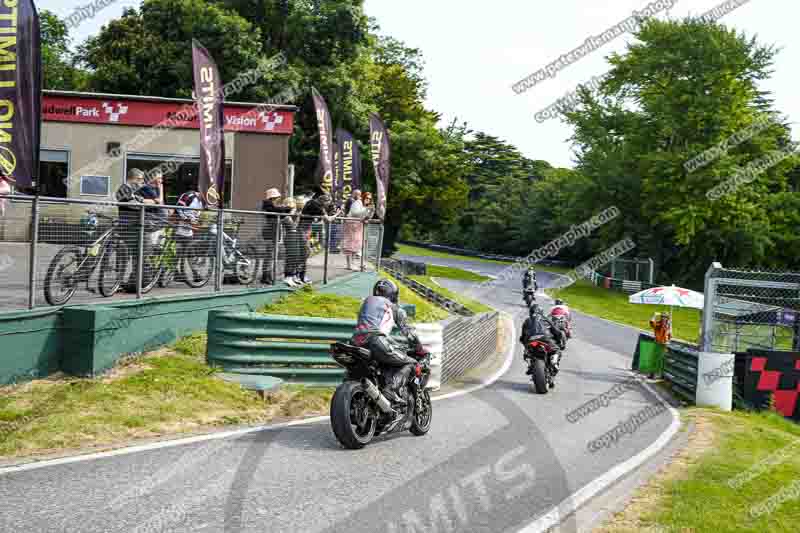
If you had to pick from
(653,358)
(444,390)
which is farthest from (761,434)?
(653,358)

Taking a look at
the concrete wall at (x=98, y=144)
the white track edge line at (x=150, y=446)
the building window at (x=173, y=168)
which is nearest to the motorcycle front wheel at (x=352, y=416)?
the white track edge line at (x=150, y=446)

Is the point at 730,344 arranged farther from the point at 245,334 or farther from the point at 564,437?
the point at 245,334

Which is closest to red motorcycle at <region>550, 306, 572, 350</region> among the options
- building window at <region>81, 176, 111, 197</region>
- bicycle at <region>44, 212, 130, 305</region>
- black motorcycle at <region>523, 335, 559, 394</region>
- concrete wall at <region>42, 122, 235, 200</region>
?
black motorcycle at <region>523, 335, 559, 394</region>

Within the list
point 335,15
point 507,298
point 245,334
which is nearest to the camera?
point 245,334

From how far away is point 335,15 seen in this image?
36906mm

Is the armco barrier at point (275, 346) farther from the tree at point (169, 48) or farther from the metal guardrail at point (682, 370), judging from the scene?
the tree at point (169, 48)

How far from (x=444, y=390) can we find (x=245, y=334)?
4.06m

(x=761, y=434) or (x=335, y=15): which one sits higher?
(x=335, y=15)

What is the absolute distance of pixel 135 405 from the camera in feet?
27.9

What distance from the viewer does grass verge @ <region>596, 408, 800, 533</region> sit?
629 cm

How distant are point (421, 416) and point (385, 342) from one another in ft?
3.55

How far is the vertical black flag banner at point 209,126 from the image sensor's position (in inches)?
534

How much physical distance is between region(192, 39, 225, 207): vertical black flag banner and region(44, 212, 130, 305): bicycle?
3.42 meters

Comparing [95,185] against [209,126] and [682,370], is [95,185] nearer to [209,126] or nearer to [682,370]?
[209,126]
